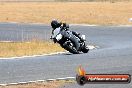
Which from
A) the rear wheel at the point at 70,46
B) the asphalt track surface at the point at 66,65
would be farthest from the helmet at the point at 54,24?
the rear wheel at the point at 70,46

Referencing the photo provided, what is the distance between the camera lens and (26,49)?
78.4ft

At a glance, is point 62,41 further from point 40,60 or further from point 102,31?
point 102,31

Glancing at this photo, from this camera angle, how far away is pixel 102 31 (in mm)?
36875

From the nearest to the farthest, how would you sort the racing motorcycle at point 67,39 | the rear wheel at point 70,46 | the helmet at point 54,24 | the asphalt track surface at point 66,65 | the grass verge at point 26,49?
the asphalt track surface at point 66,65 → the helmet at point 54,24 → the racing motorcycle at point 67,39 → the rear wheel at point 70,46 → the grass verge at point 26,49

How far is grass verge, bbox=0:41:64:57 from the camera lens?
2234cm

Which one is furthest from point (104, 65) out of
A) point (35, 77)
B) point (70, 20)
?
point (70, 20)

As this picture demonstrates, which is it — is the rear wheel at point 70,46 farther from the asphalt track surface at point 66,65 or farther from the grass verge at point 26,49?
the grass verge at point 26,49

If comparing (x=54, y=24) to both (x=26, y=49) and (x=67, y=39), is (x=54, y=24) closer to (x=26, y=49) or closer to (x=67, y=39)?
(x=67, y=39)

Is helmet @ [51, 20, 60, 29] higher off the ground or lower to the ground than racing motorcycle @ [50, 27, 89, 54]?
higher

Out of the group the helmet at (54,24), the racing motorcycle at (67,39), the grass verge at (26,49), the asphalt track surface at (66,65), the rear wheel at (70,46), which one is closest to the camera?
the asphalt track surface at (66,65)

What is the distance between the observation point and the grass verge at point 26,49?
2234 centimetres

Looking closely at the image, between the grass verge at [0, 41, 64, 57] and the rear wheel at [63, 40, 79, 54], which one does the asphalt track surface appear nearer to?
the rear wheel at [63, 40, 79, 54]

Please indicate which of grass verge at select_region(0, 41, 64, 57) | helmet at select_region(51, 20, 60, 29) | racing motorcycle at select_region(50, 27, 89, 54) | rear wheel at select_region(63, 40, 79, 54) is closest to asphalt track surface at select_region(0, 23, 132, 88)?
rear wheel at select_region(63, 40, 79, 54)

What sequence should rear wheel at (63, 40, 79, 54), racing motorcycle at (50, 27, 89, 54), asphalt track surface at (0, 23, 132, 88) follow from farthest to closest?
1. rear wheel at (63, 40, 79, 54)
2. racing motorcycle at (50, 27, 89, 54)
3. asphalt track surface at (0, 23, 132, 88)
